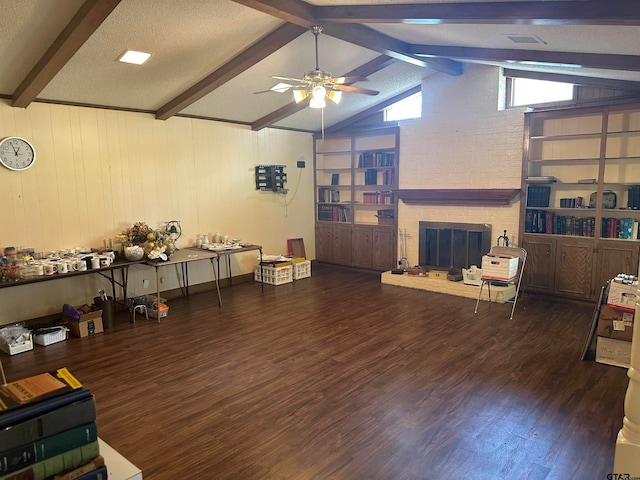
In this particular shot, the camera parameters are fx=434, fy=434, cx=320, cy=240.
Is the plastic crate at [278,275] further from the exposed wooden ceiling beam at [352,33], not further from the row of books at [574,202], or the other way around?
the row of books at [574,202]

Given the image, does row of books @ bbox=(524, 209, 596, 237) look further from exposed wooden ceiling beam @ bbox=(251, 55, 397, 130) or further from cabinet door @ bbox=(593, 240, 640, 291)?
exposed wooden ceiling beam @ bbox=(251, 55, 397, 130)

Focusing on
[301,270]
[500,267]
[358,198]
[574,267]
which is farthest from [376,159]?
[574,267]

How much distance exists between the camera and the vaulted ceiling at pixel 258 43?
11.2ft

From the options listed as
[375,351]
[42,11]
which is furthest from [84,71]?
[375,351]

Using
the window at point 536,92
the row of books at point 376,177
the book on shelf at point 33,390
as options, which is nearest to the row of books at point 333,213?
the row of books at point 376,177

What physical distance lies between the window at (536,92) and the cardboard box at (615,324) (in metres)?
3.15

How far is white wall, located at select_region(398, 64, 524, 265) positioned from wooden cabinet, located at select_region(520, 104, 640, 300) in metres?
0.26

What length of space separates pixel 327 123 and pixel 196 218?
308 centimetres

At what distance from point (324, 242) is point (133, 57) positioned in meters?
4.94

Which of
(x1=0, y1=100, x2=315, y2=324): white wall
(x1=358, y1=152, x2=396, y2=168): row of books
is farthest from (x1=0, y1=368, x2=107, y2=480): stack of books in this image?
(x1=358, y1=152, x2=396, y2=168): row of books

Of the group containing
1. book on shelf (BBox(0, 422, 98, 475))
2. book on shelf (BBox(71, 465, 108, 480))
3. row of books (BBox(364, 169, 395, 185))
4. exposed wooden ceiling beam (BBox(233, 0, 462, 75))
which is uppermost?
exposed wooden ceiling beam (BBox(233, 0, 462, 75))

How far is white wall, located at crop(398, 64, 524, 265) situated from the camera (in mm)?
6059

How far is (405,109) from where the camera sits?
24.5 feet

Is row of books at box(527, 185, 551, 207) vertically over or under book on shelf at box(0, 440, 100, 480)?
over
